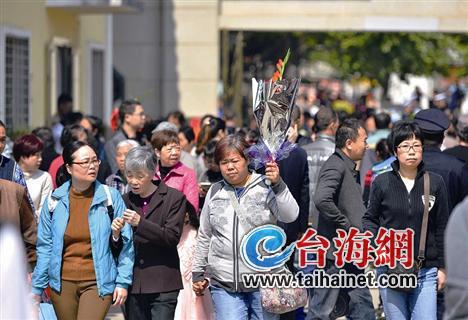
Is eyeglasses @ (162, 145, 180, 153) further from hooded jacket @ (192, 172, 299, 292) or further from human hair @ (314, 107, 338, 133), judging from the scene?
human hair @ (314, 107, 338, 133)

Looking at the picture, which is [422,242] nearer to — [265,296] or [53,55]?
[265,296]

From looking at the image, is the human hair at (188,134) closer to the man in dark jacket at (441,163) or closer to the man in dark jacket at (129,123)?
the man in dark jacket at (129,123)

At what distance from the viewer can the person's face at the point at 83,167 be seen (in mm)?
7359

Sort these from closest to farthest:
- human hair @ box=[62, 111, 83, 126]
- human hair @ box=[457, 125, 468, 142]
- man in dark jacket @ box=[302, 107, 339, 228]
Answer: man in dark jacket @ box=[302, 107, 339, 228] < human hair @ box=[457, 125, 468, 142] < human hair @ box=[62, 111, 83, 126]

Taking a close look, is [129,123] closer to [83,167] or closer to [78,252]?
[83,167]

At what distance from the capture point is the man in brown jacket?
6953 millimetres

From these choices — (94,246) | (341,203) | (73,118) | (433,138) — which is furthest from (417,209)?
(73,118)

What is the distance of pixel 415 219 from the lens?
7.52 m

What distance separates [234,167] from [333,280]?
70.2 inches

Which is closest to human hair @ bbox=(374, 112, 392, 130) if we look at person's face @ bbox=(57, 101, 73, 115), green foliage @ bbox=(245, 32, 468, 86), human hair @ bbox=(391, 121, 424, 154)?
person's face @ bbox=(57, 101, 73, 115)

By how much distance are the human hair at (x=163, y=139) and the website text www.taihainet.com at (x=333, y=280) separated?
151cm

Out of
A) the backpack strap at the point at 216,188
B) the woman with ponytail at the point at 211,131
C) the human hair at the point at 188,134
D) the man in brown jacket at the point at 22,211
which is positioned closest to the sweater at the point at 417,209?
the backpack strap at the point at 216,188

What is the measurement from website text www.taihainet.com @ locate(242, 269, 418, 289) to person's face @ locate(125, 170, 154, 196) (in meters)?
0.99

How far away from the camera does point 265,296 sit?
7.32m
